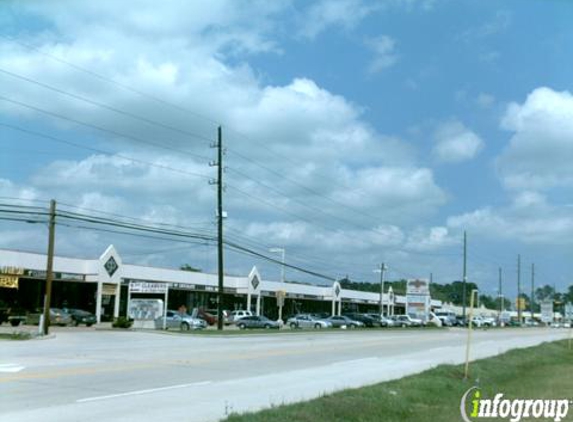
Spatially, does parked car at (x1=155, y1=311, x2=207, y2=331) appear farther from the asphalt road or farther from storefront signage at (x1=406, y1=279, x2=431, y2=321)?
storefront signage at (x1=406, y1=279, x2=431, y2=321)

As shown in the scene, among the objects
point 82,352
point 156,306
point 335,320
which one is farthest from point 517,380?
point 335,320

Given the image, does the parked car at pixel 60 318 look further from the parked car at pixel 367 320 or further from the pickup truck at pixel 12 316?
the parked car at pixel 367 320

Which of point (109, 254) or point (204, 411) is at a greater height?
point (109, 254)

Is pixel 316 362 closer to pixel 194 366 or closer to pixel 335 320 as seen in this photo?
pixel 194 366

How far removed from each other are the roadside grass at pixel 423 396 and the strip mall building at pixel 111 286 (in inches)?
1558

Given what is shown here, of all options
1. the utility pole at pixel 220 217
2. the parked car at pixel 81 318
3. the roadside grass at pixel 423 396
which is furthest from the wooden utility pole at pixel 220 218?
the roadside grass at pixel 423 396

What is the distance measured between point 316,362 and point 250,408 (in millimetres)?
12124

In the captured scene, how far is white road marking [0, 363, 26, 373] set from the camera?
18266 mm

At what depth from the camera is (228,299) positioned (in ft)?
303

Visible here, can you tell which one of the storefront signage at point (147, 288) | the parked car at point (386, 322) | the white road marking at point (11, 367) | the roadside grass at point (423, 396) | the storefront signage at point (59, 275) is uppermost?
the storefront signage at point (59, 275)

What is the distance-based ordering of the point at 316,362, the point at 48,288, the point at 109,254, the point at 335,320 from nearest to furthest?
the point at 316,362 < the point at 48,288 < the point at 109,254 < the point at 335,320

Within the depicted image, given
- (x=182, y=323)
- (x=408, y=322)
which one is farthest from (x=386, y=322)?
(x=182, y=323)

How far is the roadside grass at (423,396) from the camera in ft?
38.4

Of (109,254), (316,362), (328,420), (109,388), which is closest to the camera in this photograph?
(328,420)
